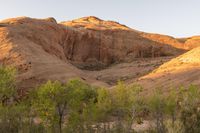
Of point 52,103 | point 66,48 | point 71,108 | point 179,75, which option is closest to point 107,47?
point 66,48

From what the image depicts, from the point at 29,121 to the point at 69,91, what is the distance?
3.68 meters

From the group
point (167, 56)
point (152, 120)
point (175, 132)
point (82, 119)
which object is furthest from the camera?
point (167, 56)

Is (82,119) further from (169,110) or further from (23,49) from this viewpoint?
(23,49)

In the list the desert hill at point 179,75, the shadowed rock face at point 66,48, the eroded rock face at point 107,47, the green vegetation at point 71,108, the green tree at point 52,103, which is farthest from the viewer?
the eroded rock face at point 107,47

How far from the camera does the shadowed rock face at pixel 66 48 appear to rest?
49656mm

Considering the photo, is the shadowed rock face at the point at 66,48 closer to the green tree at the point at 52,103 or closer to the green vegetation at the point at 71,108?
the green vegetation at the point at 71,108

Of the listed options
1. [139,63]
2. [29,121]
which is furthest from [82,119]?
[139,63]

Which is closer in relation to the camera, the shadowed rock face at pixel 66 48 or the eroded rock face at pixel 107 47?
the shadowed rock face at pixel 66 48

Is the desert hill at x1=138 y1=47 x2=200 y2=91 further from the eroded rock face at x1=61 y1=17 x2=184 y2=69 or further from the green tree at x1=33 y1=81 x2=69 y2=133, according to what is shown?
the eroded rock face at x1=61 y1=17 x2=184 y2=69

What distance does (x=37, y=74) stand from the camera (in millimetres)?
46969

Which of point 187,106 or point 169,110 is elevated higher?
point 187,106

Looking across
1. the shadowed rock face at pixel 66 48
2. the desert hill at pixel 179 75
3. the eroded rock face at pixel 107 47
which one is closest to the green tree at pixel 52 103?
the desert hill at pixel 179 75

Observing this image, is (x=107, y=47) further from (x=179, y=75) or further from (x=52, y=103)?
(x=52, y=103)

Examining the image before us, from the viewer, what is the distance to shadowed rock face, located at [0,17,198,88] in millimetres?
49656
